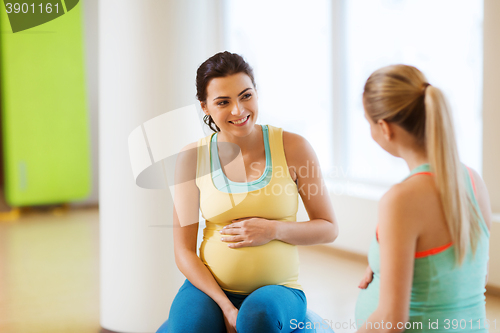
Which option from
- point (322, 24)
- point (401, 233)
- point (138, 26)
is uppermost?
point (322, 24)

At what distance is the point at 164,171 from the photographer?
2.18m

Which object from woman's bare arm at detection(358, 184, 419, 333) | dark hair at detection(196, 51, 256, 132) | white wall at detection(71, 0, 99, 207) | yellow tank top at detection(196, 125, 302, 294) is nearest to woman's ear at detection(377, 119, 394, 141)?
woman's bare arm at detection(358, 184, 419, 333)

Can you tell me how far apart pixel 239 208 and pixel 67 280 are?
210cm

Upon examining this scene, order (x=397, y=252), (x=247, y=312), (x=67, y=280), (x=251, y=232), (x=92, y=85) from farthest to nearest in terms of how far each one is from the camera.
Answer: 1. (x=92, y=85)
2. (x=67, y=280)
3. (x=251, y=232)
4. (x=247, y=312)
5. (x=397, y=252)

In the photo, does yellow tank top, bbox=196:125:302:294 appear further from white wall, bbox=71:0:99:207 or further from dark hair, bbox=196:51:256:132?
white wall, bbox=71:0:99:207

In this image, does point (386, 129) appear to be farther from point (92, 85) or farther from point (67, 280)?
point (92, 85)

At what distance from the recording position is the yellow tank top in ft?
5.31

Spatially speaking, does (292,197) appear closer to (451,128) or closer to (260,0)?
(451,128)

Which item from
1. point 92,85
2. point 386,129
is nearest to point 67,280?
point 386,129

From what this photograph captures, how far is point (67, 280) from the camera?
3.30m

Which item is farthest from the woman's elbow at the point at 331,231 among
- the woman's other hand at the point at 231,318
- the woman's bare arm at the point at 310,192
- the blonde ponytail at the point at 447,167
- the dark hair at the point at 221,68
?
the blonde ponytail at the point at 447,167

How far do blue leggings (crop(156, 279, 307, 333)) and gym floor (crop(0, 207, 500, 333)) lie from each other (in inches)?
43.9

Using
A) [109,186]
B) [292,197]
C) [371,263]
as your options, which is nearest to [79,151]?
[109,186]

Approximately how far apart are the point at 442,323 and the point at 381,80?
0.53 meters
